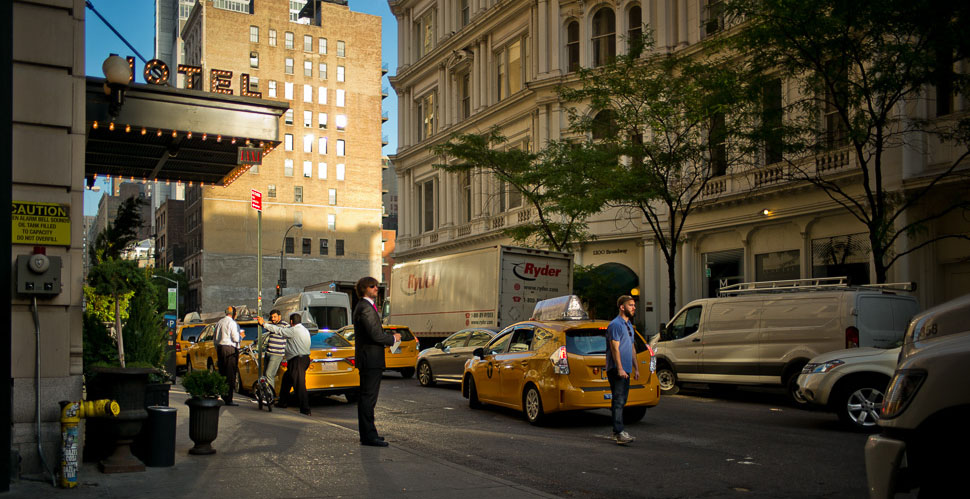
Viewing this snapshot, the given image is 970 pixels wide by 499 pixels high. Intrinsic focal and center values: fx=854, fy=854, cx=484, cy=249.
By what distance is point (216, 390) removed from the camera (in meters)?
9.60

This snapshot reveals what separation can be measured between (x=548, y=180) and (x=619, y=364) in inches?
645

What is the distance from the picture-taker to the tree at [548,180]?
25.4 m

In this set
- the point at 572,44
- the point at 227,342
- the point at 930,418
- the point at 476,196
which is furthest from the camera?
the point at 476,196

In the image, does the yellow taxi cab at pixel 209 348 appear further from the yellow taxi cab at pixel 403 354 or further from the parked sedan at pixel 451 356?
the parked sedan at pixel 451 356

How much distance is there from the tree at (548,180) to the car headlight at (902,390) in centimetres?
1946

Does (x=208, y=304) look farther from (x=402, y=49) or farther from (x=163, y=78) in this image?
(x=163, y=78)

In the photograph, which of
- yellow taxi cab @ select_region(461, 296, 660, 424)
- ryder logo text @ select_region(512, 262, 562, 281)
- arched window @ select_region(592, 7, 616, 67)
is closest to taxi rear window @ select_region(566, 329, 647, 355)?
yellow taxi cab @ select_region(461, 296, 660, 424)

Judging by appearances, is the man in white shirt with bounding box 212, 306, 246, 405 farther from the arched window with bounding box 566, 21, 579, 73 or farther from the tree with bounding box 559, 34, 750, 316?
the arched window with bounding box 566, 21, 579, 73

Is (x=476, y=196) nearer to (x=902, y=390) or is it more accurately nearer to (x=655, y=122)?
(x=655, y=122)

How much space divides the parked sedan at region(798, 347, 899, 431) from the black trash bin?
355 inches

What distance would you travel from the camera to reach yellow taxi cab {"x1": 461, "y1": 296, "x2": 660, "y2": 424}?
12.6 m

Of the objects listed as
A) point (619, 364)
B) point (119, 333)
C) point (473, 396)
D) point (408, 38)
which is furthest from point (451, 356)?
point (408, 38)

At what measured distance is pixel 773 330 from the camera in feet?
53.9

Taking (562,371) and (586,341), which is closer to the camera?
(562,371)
